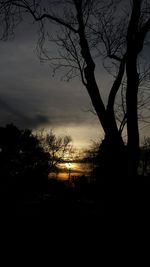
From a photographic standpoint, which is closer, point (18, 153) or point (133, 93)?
point (133, 93)

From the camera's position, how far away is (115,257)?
17.3 feet

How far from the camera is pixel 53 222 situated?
7.86 m

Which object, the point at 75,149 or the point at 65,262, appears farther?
the point at 75,149

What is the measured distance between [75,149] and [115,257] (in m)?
50.8

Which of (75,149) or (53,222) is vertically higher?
(75,149)

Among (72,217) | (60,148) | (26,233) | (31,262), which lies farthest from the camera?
(60,148)

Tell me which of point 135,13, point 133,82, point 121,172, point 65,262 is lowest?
point 65,262

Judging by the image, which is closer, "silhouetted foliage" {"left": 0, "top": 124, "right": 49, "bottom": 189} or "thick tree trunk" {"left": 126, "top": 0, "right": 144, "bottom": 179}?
"thick tree trunk" {"left": 126, "top": 0, "right": 144, "bottom": 179}

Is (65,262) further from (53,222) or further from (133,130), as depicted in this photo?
(133,130)

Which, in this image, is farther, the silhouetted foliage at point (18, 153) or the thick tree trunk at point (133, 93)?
the silhouetted foliage at point (18, 153)

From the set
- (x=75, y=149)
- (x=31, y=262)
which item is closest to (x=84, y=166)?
(x=75, y=149)

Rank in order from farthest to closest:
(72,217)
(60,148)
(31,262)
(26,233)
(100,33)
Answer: (60,148), (100,33), (72,217), (26,233), (31,262)

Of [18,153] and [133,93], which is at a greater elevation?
[18,153]

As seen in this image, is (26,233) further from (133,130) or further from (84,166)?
(84,166)
